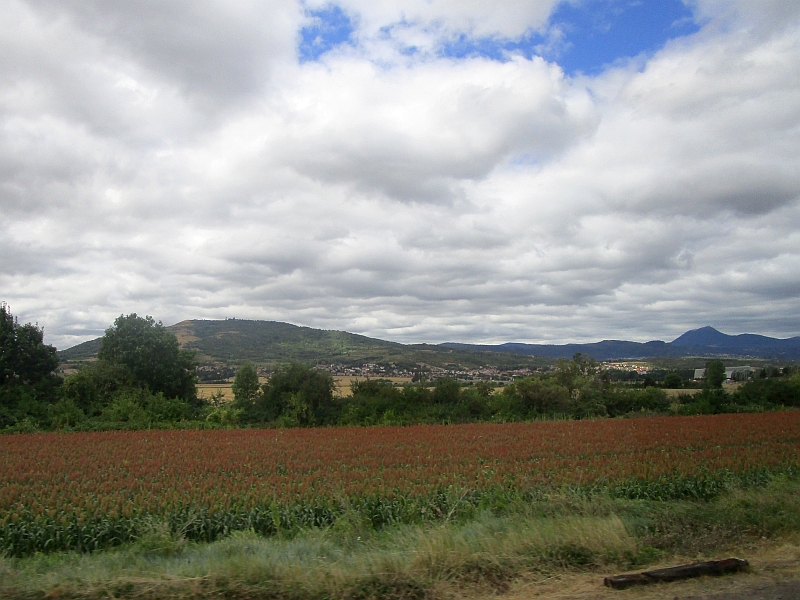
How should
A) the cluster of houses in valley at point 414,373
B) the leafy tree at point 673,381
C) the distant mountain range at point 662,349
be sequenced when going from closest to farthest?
the cluster of houses in valley at point 414,373 < the leafy tree at point 673,381 < the distant mountain range at point 662,349

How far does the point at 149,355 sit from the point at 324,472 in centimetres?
2392

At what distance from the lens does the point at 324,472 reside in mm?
16047

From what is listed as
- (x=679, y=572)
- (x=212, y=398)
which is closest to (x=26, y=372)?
(x=212, y=398)

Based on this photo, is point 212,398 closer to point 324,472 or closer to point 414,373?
point 324,472

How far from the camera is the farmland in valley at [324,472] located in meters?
10.5

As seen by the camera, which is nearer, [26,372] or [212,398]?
[26,372]

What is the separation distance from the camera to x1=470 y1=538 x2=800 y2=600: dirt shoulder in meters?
5.80

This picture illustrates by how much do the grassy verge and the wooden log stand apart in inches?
22.4

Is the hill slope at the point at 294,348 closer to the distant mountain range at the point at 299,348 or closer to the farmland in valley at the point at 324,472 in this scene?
the distant mountain range at the point at 299,348

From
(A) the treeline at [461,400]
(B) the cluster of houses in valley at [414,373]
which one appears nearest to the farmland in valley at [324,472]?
(A) the treeline at [461,400]

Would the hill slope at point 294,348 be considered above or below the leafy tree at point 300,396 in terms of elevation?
above

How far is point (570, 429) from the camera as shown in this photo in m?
27.2

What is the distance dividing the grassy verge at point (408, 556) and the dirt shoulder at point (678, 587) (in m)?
0.21

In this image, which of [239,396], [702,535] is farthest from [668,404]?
[702,535]
